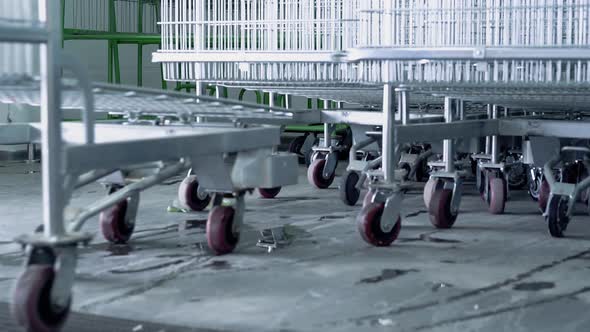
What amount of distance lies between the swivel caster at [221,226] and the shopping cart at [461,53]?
0.60 m

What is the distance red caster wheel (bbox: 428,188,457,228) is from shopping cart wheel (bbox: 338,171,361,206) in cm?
99

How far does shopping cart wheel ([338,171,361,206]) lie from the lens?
5957 mm

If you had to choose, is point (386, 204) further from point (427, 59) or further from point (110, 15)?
point (110, 15)

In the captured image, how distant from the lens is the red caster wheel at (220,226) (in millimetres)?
Result: 4145

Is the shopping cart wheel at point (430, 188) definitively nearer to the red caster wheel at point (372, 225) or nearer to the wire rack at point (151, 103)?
the red caster wheel at point (372, 225)

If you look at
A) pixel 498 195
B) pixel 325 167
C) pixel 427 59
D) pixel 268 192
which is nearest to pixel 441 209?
pixel 498 195

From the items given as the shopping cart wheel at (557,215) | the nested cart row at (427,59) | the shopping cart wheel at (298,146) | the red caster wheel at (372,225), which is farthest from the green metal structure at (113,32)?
the shopping cart wheel at (557,215)

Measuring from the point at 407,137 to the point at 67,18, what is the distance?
5855 millimetres

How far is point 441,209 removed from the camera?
196 inches

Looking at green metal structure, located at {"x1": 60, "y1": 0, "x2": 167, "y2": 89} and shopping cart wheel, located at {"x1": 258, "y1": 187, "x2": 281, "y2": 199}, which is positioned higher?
green metal structure, located at {"x1": 60, "y1": 0, "x2": 167, "y2": 89}

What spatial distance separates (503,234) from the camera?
191 inches

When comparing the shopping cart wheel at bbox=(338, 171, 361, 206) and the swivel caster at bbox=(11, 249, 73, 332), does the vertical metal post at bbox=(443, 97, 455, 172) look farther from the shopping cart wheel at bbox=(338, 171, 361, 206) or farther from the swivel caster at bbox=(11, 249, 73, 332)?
the swivel caster at bbox=(11, 249, 73, 332)

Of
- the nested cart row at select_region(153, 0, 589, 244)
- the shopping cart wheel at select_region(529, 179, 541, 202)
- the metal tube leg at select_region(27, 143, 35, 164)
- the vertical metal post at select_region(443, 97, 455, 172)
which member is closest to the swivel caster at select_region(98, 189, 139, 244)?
the nested cart row at select_region(153, 0, 589, 244)

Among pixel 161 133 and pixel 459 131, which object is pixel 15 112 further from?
pixel 161 133
